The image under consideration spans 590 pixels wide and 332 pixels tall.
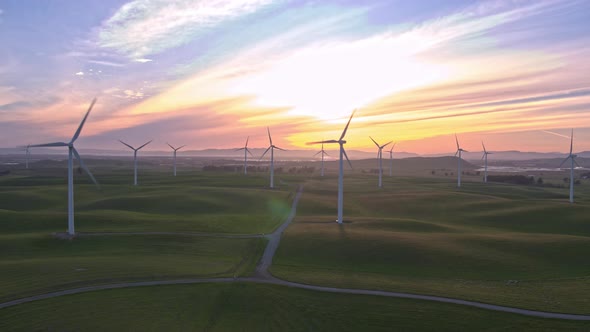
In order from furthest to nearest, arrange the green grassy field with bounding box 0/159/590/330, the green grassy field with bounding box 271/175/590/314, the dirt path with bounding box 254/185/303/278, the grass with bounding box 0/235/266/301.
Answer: the dirt path with bounding box 254/185/303/278
the green grassy field with bounding box 271/175/590/314
the grass with bounding box 0/235/266/301
the green grassy field with bounding box 0/159/590/330

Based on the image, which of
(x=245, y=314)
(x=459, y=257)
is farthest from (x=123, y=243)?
(x=459, y=257)

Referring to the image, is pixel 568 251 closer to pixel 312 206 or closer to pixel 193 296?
pixel 193 296

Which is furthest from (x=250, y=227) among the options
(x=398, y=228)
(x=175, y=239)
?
(x=398, y=228)

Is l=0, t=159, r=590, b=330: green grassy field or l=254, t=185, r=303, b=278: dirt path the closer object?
l=0, t=159, r=590, b=330: green grassy field

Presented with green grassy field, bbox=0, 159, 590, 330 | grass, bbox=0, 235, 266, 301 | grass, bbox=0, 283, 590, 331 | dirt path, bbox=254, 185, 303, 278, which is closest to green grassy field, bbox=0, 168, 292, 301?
grass, bbox=0, 235, 266, 301

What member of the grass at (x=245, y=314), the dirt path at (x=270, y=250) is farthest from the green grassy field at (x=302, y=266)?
the dirt path at (x=270, y=250)

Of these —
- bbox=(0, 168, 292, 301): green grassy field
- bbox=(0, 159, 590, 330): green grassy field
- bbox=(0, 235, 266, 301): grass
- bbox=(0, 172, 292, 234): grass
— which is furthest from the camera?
bbox=(0, 172, 292, 234): grass

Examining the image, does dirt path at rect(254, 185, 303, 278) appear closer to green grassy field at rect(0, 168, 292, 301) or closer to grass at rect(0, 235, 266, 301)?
green grassy field at rect(0, 168, 292, 301)

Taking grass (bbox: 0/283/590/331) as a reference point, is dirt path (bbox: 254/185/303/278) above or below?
below
